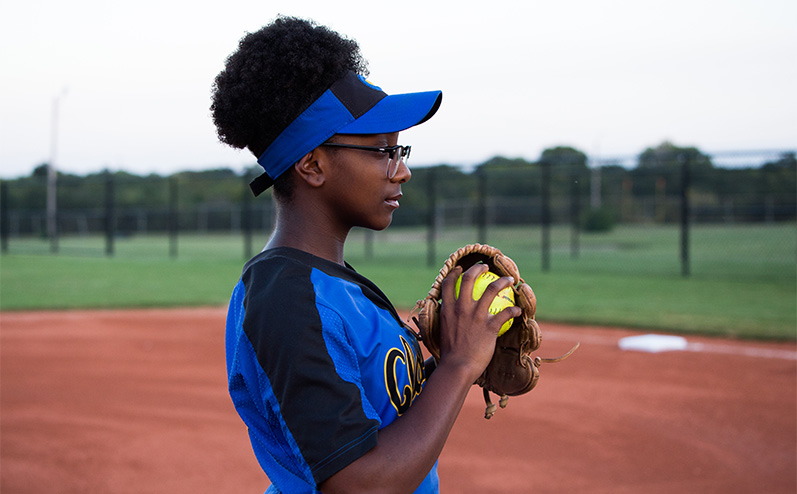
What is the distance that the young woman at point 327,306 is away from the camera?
49.7 inches

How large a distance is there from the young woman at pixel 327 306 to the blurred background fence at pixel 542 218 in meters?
11.9

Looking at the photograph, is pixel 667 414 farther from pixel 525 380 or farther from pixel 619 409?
pixel 525 380

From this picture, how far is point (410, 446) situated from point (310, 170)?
609mm

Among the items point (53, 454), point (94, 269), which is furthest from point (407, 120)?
point (94, 269)

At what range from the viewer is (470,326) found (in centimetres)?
148

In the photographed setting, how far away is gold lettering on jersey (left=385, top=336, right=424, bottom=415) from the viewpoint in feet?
4.75

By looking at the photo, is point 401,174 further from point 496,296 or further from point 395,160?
point 496,296

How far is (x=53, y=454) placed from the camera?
177 inches

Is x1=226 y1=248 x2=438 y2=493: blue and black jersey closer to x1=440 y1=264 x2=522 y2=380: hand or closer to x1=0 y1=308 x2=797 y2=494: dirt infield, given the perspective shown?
x1=440 y1=264 x2=522 y2=380: hand

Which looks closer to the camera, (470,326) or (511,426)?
(470,326)

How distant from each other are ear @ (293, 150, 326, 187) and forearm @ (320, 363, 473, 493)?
0.49m

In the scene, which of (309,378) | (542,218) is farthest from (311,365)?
(542,218)

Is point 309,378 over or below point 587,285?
over

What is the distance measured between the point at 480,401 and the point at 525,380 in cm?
384
